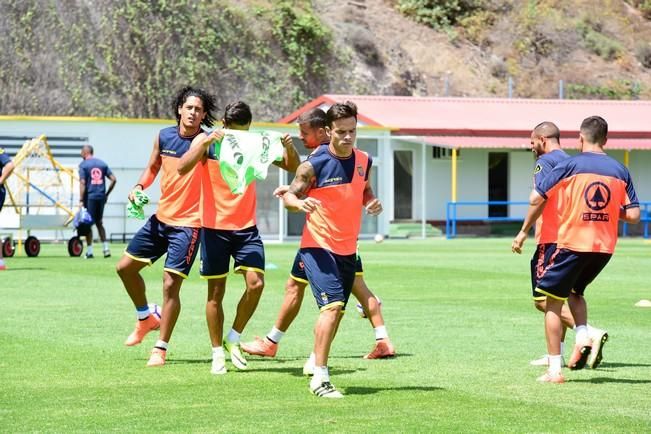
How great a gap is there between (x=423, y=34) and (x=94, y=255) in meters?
39.0

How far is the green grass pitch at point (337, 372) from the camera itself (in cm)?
815

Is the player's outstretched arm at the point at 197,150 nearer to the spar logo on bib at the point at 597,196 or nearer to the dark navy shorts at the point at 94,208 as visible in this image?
the spar logo on bib at the point at 597,196

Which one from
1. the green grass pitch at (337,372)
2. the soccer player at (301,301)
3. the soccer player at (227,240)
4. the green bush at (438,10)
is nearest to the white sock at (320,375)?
the green grass pitch at (337,372)

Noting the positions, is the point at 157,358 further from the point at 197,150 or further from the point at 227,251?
the point at 197,150

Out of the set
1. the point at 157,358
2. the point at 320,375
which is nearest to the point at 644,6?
the point at 157,358

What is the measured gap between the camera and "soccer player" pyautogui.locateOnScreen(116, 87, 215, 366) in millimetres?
10969

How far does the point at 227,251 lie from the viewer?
10.8 m

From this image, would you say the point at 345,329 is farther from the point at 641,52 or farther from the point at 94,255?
the point at 641,52

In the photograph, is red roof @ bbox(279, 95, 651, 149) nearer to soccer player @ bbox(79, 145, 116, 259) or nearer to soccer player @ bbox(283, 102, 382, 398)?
soccer player @ bbox(79, 145, 116, 259)

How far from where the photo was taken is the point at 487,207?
46.9 metres

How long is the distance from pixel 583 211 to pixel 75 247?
1993cm

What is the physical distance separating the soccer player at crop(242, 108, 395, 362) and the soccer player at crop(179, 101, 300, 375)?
202mm

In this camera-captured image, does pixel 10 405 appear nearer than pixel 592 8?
Yes

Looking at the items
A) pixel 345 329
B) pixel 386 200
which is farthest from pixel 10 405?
pixel 386 200
